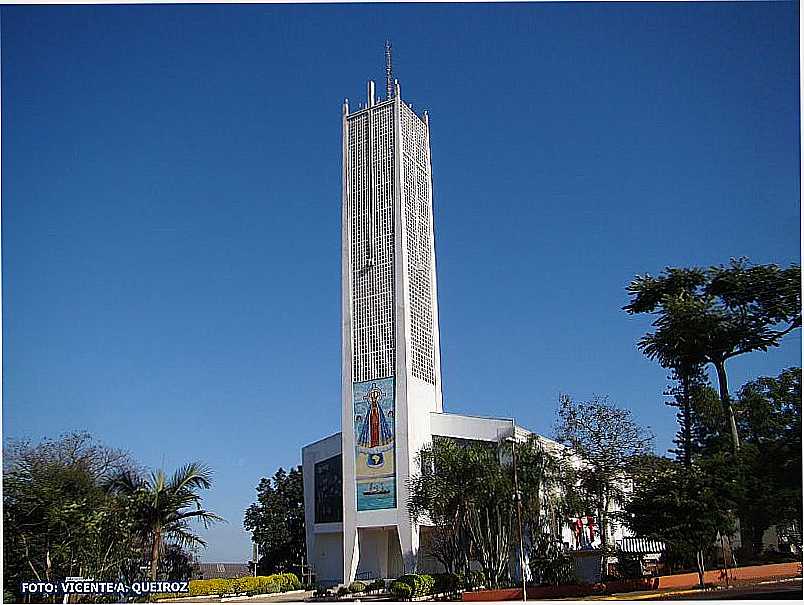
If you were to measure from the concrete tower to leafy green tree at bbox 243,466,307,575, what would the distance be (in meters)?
2.94

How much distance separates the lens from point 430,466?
62.6ft

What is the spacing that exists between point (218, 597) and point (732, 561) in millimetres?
8284

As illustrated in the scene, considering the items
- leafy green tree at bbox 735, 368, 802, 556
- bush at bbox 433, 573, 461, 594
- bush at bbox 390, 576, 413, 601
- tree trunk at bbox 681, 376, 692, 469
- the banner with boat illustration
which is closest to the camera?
leafy green tree at bbox 735, 368, 802, 556

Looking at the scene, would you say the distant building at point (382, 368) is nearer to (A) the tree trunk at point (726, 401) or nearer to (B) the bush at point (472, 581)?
(B) the bush at point (472, 581)

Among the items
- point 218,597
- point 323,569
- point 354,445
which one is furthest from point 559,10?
point 323,569

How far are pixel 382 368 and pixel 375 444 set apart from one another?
147cm

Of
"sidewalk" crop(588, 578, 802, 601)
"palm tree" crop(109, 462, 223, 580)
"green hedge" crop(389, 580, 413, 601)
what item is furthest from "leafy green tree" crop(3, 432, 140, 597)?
"sidewalk" crop(588, 578, 802, 601)

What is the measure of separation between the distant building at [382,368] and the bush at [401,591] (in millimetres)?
1915

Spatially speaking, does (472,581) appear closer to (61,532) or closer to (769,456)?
(769,456)

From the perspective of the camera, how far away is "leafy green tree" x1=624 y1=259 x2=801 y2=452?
16578 millimetres

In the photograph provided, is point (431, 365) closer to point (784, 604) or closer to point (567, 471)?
point (567, 471)

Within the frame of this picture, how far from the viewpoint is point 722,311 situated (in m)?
17.0

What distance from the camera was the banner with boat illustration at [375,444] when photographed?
19406 millimetres

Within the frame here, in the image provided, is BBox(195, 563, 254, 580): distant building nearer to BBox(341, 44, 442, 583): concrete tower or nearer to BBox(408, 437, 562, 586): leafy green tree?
BBox(341, 44, 442, 583): concrete tower
